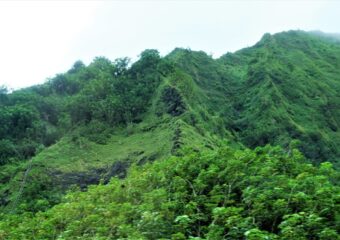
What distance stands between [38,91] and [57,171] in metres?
22.6

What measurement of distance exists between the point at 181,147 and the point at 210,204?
1484 cm

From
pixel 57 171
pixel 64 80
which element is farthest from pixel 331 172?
pixel 64 80

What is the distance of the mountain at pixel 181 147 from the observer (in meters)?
10.1

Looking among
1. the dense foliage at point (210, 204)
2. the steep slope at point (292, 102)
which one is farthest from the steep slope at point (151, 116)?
the dense foliage at point (210, 204)

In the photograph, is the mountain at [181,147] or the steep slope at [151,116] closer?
the mountain at [181,147]

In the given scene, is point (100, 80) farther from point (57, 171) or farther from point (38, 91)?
point (38, 91)

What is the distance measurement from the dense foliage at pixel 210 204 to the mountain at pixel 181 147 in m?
0.03

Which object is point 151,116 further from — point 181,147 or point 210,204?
point 210,204

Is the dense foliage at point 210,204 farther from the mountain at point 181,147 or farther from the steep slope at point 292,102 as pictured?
the steep slope at point 292,102

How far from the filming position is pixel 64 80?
164ft

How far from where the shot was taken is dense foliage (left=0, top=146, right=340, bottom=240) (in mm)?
9422

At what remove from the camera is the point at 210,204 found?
424 inches

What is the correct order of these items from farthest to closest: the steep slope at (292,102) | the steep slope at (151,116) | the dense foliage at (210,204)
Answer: the steep slope at (292,102)
the steep slope at (151,116)
the dense foliage at (210,204)

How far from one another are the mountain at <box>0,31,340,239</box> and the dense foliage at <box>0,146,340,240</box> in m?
0.03
